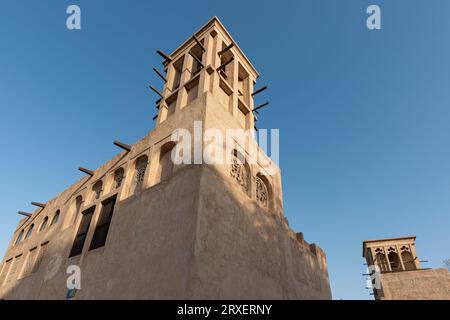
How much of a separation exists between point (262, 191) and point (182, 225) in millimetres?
4727

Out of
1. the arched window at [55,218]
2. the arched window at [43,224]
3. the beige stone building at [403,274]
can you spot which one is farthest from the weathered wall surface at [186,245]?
the beige stone building at [403,274]

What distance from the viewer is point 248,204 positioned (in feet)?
30.3

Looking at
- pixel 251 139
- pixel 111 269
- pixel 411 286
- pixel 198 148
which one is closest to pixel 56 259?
pixel 111 269

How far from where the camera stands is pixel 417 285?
74.5ft

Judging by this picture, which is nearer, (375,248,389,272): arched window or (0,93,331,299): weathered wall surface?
(0,93,331,299): weathered wall surface

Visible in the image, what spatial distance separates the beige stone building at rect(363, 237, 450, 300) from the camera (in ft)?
73.1

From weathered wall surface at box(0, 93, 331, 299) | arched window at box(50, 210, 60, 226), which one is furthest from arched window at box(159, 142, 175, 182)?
arched window at box(50, 210, 60, 226)

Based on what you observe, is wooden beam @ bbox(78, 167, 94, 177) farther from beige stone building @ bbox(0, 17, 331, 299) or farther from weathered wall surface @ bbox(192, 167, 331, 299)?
weathered wall surface @ bbox(192, 167, 331, 299)

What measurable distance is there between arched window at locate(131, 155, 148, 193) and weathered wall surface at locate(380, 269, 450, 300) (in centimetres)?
2151

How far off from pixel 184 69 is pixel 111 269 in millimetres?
9007

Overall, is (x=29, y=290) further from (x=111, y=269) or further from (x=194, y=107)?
(x=194, y=107)

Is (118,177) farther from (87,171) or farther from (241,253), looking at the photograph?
(241,253)

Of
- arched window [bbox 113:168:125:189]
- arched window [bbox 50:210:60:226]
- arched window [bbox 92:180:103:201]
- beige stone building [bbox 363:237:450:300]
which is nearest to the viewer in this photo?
arched window [bbox 113:168:125:189]

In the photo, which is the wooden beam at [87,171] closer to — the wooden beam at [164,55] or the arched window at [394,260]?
the wooden beam at [164,55]
